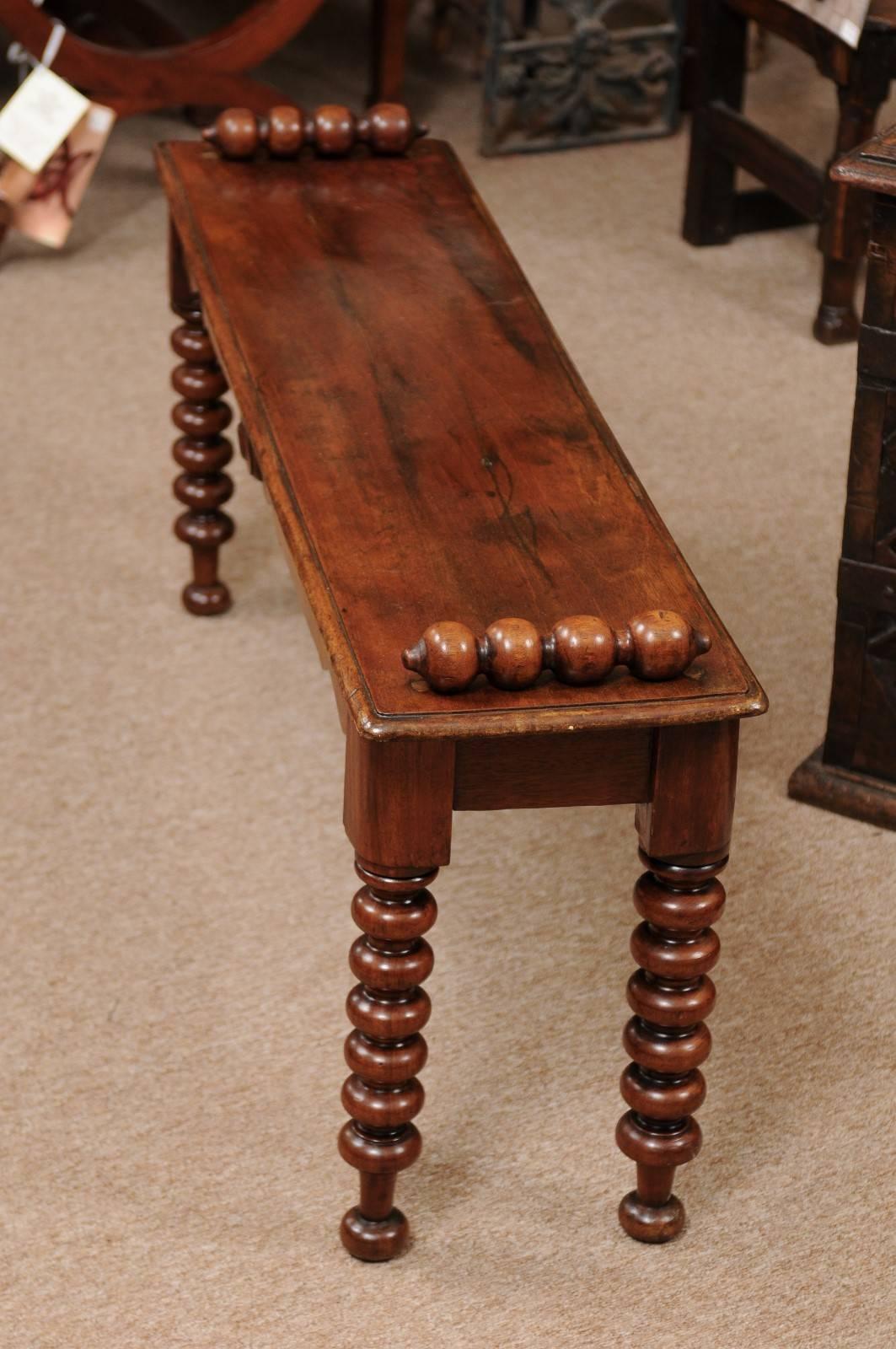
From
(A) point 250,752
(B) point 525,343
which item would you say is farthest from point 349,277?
(A) point 250,752

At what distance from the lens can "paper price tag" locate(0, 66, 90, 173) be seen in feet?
9.30

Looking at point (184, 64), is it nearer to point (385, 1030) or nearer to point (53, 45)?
point (53, 45)

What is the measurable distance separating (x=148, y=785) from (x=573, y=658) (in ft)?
3.17

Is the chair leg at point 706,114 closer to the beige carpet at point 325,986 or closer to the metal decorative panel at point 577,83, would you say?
the metal decorative panel at point 577,83

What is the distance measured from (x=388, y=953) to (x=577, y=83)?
9.37ft

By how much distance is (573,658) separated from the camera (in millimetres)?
1287

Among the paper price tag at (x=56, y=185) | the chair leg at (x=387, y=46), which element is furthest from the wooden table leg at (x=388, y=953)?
the chair leg at (x=387, y=46)

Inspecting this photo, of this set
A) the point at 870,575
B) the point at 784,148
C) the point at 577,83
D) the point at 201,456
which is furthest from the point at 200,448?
the point at 577,83

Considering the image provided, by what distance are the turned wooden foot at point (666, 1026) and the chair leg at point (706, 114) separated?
88.2 inches

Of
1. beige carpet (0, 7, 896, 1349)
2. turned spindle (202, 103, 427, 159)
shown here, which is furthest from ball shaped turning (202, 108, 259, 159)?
beige carpet (0, 7, 896, 1349)

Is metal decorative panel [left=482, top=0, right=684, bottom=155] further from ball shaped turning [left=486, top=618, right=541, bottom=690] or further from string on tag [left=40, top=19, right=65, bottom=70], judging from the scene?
ball shaped turning [left=486, top=618, right=541, bottom=690]

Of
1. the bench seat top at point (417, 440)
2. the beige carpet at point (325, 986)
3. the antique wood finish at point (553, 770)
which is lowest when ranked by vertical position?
the beige carpet at point (325, 986)

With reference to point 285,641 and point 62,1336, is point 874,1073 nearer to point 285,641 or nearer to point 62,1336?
point 62,1336

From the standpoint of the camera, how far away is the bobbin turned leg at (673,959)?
1.35 m
